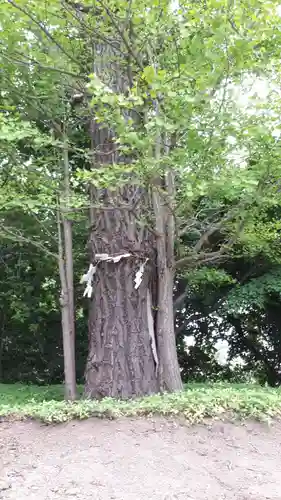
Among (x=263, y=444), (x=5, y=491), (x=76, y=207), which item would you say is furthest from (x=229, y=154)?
(x=5, y=491)

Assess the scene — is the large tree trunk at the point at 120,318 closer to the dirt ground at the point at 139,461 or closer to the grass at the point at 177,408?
the grass at the point at 177,408

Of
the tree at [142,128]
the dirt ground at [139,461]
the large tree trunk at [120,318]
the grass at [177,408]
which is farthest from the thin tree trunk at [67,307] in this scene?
the dirt ground at [139,461]

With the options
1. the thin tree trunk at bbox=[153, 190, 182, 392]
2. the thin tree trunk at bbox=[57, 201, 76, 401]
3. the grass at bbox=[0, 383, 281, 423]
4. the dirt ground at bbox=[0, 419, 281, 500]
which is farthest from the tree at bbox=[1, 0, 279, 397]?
the dirt ground at bbox=[0, 419, 281, 500]

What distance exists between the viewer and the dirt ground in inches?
113

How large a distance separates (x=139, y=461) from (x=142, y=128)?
8.59ft

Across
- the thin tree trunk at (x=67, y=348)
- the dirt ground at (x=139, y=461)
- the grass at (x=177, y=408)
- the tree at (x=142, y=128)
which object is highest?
the tree at (x=142, y=128)

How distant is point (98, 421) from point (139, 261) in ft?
5.73

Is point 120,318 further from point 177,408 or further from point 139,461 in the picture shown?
point 139,461

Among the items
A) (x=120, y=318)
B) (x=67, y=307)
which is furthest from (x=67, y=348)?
(x=120, y=318)

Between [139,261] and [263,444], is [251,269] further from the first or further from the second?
[263,444]

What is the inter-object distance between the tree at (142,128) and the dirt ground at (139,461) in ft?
3.65

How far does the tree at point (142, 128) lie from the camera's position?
3.59 metres

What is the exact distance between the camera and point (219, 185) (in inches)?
157

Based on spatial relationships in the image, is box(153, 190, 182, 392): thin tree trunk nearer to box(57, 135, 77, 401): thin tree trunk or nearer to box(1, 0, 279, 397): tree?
box(1, 0, 279, 397): tree
